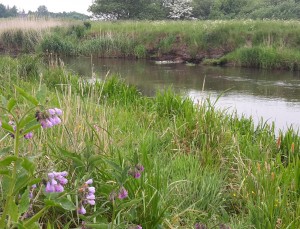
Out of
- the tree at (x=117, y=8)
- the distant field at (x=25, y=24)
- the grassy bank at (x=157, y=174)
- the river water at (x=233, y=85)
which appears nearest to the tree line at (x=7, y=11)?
the tree at (x=117, y=8)

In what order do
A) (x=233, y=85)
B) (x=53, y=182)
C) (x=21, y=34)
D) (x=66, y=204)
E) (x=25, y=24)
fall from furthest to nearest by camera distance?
1. (x=25, y=24)
2. (x=21, y=34)
3. (x=233, y=85)
4. (x=66, y=204)
5. (x=53, y=182)

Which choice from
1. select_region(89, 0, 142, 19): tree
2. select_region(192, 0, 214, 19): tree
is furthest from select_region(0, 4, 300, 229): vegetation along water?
select_region(192, 0, 214, 19): tree

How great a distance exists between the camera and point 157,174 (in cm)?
239

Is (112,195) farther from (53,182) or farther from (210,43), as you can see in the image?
(210,43)

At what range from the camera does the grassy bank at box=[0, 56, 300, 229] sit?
1.72 meters

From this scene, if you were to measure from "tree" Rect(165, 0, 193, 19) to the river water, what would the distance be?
21.6 meters

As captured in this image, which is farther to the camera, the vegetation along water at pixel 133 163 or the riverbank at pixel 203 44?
the riverbank at pixel 203 44

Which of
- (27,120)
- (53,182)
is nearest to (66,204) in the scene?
(53,182)

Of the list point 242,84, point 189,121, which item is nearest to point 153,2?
point 242,84

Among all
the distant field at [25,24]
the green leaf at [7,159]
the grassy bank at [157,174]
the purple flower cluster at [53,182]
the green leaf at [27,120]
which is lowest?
the grassy bank at [157,174]

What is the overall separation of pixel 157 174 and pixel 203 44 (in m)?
13.9

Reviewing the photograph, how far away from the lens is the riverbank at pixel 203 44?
13.7 m

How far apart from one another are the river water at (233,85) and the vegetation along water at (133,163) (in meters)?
1.31

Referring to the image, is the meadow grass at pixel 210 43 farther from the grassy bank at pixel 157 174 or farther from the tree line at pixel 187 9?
the tree line at pixel 187 9
